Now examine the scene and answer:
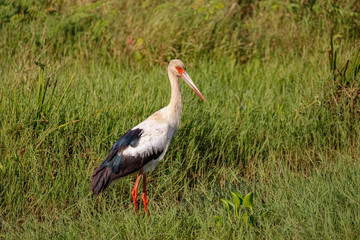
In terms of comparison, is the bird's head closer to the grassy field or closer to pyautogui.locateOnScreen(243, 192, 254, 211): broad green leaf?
the grassy field

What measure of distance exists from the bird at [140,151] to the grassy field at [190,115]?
23cm

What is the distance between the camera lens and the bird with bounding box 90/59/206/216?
4.28m

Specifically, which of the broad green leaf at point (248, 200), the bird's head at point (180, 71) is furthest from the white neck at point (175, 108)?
the broad green leaf at point (248, 200)

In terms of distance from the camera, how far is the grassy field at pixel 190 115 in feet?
12.9

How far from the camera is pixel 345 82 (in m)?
5.48

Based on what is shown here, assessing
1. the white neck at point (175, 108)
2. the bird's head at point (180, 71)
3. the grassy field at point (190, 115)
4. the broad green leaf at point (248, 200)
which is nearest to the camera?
the broad green leaf at point (248, 200)

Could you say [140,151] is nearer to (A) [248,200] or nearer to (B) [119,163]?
(B) [119,163]

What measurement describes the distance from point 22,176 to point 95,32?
3.06 meters

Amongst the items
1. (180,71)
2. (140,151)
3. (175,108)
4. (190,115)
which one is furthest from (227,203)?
(190,115)

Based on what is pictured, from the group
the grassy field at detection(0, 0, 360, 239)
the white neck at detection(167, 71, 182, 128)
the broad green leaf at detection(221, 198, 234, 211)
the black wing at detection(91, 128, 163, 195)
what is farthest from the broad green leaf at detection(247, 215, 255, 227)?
the white neck at detection(167, 71, 182, 128)

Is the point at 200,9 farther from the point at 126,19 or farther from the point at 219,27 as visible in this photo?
the point at 126,19

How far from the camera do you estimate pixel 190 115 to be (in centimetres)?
525

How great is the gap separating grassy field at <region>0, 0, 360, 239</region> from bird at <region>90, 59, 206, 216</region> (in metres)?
0.23

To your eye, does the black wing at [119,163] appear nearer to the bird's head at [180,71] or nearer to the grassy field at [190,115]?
the grassy field at [190,115]
